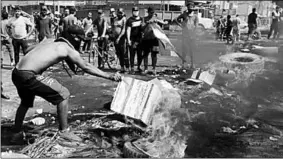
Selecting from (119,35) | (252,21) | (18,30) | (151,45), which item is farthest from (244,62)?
(252,21)

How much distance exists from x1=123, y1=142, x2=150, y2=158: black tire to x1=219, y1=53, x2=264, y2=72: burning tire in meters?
5.22

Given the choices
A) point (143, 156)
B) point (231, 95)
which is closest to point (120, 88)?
point (143, 156)

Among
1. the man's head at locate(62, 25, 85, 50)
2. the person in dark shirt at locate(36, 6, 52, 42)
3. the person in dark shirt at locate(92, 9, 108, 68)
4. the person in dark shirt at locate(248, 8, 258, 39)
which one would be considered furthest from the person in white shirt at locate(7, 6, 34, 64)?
the person in dark shirt at locate(248, 8, 258, 39)

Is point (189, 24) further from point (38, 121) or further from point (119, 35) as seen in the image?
point (38, 121)

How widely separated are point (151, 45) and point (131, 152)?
510 centimetres

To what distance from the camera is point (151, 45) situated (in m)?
8.11

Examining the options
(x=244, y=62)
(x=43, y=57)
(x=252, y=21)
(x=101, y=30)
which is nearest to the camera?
(x=43, y=57)

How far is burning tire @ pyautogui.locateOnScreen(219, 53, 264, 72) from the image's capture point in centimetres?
787

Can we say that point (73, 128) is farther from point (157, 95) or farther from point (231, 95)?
point (231, 95)

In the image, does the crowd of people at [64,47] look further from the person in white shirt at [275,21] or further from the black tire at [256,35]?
the black tire at [256,35]

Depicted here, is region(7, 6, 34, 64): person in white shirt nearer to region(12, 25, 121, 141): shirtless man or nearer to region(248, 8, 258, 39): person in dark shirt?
region(12, 25, 121, 141): shirtless man

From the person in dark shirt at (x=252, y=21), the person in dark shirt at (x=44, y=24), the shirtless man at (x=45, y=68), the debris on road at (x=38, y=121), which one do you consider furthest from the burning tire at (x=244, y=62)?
the person in dark shirt at (x=252, y=21)

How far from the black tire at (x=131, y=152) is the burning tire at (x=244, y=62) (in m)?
5.22

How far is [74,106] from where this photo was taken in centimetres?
563
